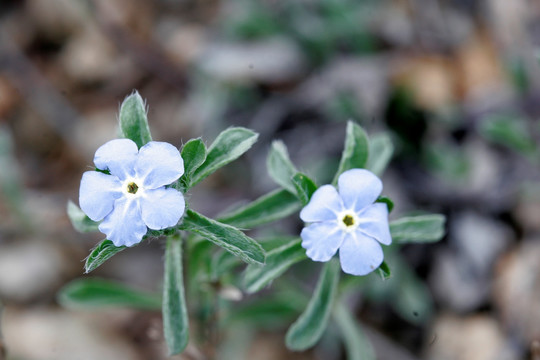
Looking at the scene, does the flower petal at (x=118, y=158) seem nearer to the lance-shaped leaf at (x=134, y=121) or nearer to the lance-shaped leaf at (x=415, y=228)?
the lance-shaped leaf at (x=134, y=121)

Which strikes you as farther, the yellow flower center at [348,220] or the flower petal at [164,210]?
the yellow flower center at [348,220]

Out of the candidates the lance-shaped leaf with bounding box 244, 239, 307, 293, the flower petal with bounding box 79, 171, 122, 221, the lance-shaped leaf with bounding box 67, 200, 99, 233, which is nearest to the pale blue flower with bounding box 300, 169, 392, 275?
the lance-shaped leaf with bounding box 244, 239, 307, 293

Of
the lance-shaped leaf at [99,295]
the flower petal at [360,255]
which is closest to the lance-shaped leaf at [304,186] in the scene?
the flower petal at [360,255]

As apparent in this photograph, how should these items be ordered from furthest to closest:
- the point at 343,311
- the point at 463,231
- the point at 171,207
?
the point at 463,231, the point at 343,311, the point at 171,207

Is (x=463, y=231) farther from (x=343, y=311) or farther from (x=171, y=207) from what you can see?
(x=171, y=207)

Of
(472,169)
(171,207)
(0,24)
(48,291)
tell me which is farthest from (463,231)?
(0,24)

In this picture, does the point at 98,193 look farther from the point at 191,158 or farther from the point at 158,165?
the point at 191,158
